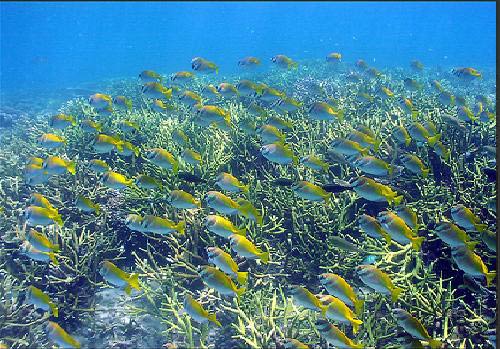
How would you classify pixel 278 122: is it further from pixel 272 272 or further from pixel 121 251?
pixel 121 251

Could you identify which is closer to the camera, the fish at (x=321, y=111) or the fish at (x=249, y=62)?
the fish at (x=321, y=111)

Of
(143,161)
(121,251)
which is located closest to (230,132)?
(143,161)

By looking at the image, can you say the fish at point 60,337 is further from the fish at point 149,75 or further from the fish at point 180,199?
the fish at point 149,75

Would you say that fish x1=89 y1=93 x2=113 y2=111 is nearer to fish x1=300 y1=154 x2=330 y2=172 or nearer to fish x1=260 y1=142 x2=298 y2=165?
fish x1=260 y1=142 x2=298 y2=165

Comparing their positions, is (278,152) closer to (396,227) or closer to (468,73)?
(396,227)

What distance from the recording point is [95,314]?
15.5ft

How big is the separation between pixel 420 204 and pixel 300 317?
7.86 feet

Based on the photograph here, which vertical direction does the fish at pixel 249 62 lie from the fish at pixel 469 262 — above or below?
above

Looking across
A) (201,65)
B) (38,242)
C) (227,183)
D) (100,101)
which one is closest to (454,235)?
(227,183)

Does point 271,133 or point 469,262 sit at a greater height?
point 271,133

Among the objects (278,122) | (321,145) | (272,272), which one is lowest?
(272,272)

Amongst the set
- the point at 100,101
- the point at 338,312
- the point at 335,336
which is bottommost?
the point at 335,336

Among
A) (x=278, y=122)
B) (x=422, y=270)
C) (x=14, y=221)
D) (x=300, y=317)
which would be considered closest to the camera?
(x=300, y=317)

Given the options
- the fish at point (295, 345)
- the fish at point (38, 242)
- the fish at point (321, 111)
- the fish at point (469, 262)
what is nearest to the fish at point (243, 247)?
the fish at point (295, 345)
